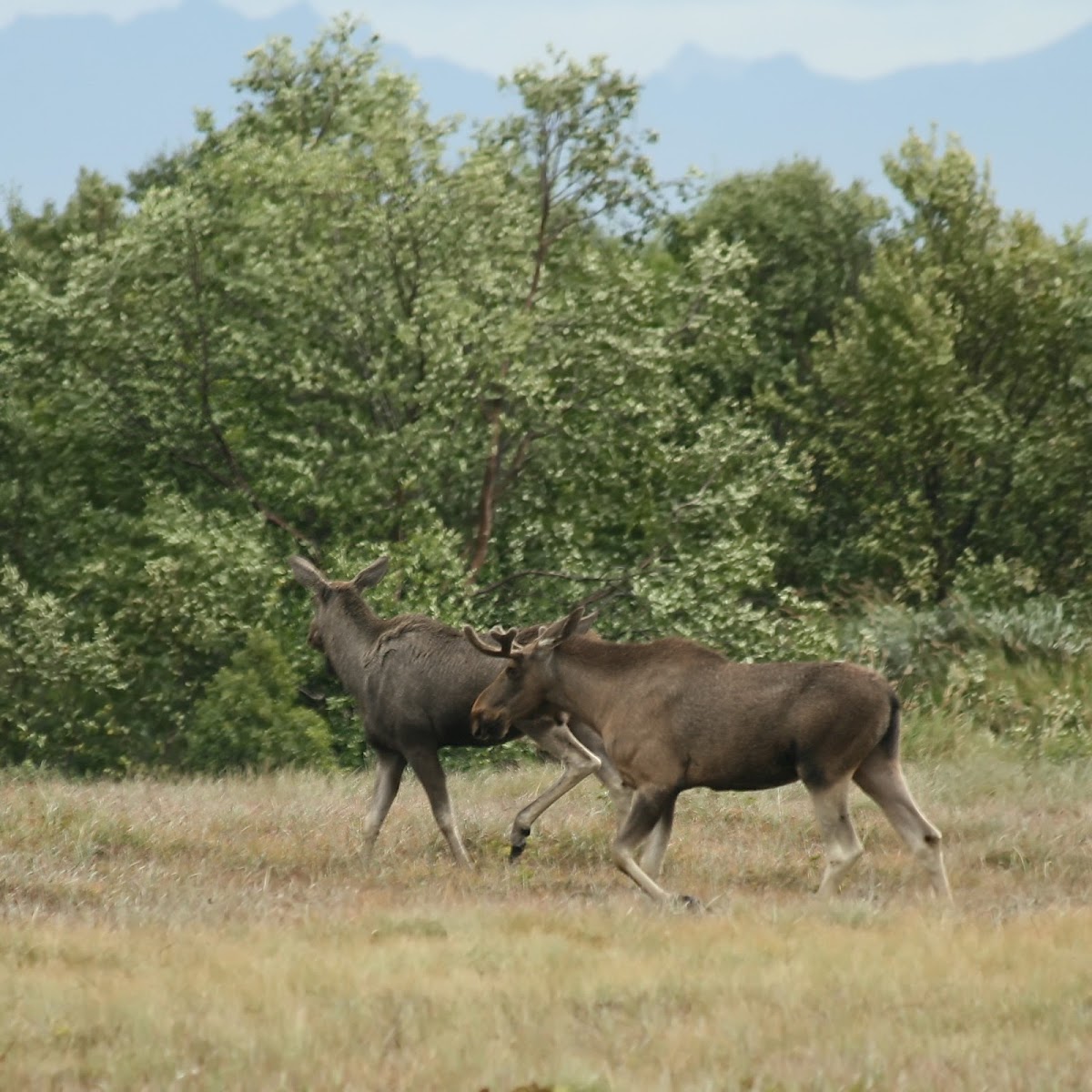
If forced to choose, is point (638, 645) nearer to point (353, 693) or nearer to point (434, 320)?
point (353, 693)

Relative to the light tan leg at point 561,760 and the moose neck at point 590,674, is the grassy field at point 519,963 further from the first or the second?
the moose neck at point 590,674

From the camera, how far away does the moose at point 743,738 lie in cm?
1158

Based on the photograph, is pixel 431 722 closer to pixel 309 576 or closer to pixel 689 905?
pixel 309 576

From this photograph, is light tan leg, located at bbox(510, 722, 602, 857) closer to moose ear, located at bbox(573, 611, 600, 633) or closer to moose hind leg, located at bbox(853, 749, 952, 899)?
moose ear, located at bbox(573, 611, 600, 633)

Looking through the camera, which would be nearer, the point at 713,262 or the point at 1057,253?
the point at 713,262

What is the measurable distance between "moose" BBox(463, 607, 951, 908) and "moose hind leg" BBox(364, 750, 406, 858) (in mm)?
1918

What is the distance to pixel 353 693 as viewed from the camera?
14.6 metres

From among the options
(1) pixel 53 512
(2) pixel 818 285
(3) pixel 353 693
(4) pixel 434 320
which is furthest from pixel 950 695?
(2) pixel 818 285

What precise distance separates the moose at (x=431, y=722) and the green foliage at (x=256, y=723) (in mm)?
8189

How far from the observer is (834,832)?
38.1ft

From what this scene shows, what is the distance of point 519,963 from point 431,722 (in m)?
5.00

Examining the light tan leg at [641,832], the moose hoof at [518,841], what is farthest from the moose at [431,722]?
the light tan leg at [641,832]

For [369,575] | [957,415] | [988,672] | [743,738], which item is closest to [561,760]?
[743,738]

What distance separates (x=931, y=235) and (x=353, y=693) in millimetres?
28928
